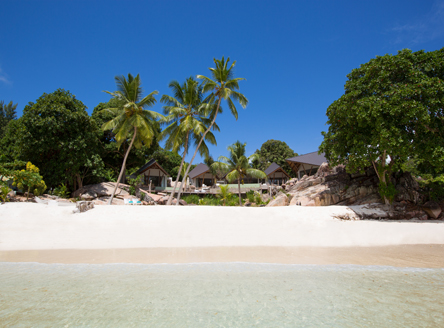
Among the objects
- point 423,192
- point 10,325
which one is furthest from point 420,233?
point 10,325

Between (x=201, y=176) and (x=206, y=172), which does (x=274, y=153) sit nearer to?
(x=206, y=172)

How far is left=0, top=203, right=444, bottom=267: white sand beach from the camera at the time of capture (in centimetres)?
675

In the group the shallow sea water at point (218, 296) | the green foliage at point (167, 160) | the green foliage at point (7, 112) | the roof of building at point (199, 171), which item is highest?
the green foliage at point (7, 112)

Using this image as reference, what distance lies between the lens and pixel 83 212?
10086 mm

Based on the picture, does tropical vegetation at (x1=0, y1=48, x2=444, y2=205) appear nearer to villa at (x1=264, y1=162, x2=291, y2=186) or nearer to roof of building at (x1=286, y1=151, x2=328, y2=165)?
roof of building at (x1=286, y1=151, x2=328, y2=165)

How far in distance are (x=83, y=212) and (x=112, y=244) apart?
3150 mm

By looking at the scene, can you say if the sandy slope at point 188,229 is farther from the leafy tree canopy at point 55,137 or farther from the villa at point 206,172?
the villa at point 206,172

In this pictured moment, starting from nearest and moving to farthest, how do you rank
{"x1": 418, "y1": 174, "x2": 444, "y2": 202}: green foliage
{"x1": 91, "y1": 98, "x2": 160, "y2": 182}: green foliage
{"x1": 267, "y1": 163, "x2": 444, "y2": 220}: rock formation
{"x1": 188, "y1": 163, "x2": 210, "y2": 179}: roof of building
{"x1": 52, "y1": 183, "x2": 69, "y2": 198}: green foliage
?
{"x1": 267, "y1": 163, "x2": 444, "y2": 220}: rock formation → {"x1": 418, "y1": 174, "x2": 444, "y2": 202}: green foliage → {"x1": 52, "y1": 183, "x2": 69, "y2": 198}: green foliage → {"x1": 91, "y1": 98, "x2": 160, "y2": 182}: green foliage → {"x1": 188, "y1": 163, "x2": 210, "y2": 179}: roof of building

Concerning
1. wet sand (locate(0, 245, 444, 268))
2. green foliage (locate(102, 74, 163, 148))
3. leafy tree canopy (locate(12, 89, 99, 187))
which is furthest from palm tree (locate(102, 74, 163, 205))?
wet sand (locate(0, 245, 444, 268))

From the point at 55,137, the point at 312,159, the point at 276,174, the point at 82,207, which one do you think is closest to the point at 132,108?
the point at 55,137

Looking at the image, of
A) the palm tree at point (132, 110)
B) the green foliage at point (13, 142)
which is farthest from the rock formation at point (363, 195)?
the green foliage at point (13, 142)

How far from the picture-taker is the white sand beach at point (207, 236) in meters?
6.75

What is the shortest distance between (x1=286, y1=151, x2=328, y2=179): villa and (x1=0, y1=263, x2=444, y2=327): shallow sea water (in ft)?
70.0

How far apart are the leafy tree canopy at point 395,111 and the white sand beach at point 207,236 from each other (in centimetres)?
331
